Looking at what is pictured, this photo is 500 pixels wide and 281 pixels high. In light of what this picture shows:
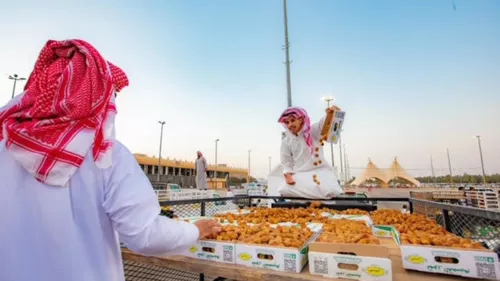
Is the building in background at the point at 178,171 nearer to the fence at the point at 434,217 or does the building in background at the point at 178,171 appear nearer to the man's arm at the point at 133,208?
the fence at the point at 434,217

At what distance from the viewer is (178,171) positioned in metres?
48.4

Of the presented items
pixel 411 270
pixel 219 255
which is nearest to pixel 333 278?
pixel 411 270

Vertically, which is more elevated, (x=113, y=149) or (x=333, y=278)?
(x=113, y=149)

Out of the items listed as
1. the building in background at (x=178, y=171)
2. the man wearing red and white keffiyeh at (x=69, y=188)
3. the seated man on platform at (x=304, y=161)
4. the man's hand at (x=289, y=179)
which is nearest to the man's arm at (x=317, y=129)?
the seated man on platform at (x=304, y=161)

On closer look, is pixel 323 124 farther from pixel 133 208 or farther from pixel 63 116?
pixel 63 116

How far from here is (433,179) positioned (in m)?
72.1

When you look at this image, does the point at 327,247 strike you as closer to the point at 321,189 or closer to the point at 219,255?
the point at 219,255

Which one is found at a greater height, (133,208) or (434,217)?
(133,208)

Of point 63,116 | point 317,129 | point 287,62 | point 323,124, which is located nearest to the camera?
point 63,116

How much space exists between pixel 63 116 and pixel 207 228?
2.83 ft

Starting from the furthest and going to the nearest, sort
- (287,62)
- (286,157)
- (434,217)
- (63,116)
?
1. (287,62)
2. (286,157)
3. (434,217)
4. (63,116)

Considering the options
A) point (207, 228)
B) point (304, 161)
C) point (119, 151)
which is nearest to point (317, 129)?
point (304, 161)

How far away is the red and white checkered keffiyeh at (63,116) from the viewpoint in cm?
99

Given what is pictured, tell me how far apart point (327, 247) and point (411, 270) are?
1.30 ft
